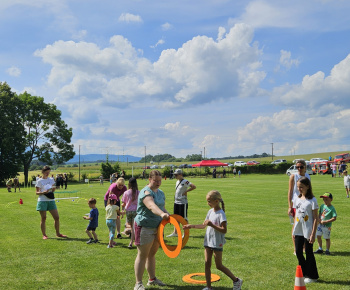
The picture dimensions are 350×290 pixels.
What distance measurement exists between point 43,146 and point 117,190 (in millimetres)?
59955

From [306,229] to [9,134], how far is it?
59.8m

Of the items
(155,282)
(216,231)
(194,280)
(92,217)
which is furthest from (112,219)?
(216,231)

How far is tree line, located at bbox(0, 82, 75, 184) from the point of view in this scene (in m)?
59.5

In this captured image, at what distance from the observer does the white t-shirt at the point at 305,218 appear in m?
6.93

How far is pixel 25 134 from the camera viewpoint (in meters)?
64.2

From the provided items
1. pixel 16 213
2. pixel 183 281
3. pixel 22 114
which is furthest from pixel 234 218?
pixel 22 114

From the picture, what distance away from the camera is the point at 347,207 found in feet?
59.7

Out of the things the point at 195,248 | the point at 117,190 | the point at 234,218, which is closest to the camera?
the point at 195,248

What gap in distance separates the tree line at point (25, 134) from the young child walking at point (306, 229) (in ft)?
190

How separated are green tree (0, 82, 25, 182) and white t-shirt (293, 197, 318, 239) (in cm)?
5829

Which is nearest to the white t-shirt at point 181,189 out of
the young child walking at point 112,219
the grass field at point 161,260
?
the grass field at point 161,260

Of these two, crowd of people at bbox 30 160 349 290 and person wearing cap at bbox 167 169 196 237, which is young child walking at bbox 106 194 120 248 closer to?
person wearing cap at bbox 167 169 196 237

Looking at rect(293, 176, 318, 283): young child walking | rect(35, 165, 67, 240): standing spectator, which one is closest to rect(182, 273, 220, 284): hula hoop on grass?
rect(293, 176, 318, 283): young child walking

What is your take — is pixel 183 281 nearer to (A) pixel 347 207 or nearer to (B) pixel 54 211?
(B) pixel 54 211
